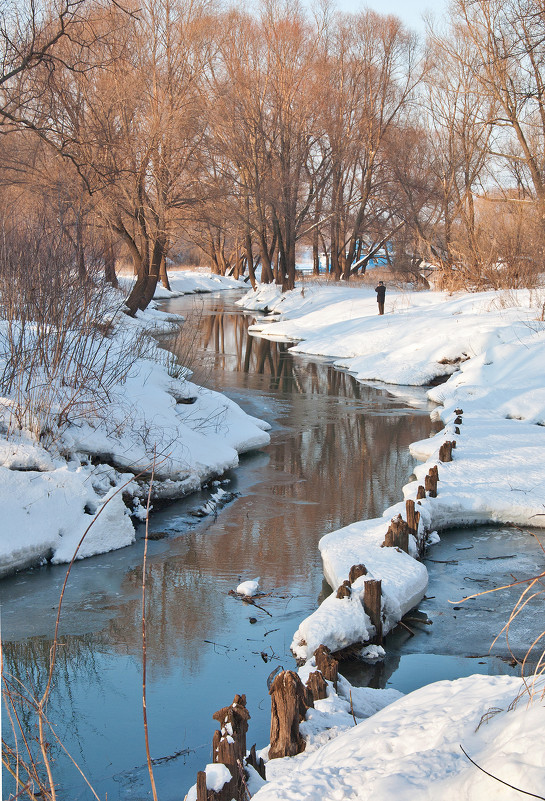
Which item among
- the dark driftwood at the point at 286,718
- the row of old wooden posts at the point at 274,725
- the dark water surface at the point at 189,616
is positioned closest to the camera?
the row of old wooden posts at the point at 274,725

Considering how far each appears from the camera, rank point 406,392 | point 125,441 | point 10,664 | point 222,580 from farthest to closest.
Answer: point 406,392 < point 125,441 < point 222,580 < point 10,664

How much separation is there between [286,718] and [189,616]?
283cm

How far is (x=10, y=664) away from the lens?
6.12 metres

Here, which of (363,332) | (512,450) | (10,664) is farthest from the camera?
(363,332)

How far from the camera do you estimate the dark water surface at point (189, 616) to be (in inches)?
199

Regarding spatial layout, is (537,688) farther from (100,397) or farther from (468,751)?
(100,397)

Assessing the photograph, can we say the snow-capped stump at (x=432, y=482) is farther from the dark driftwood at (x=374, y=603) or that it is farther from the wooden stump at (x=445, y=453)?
the dark driftwood at (x=374, y=603)

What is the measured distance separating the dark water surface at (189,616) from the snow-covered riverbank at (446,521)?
1.86 feet

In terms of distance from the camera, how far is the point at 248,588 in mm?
7348

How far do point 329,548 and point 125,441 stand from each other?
4.13 m

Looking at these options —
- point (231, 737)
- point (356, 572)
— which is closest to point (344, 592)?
point (356, 572)

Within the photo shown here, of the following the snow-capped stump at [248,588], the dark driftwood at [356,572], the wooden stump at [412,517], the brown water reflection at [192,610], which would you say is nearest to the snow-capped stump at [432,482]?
the brown water reflection at [192,610]

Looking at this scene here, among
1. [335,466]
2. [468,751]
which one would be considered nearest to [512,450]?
[335,466]

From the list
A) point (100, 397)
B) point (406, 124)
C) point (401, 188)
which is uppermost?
point (406, 124)
